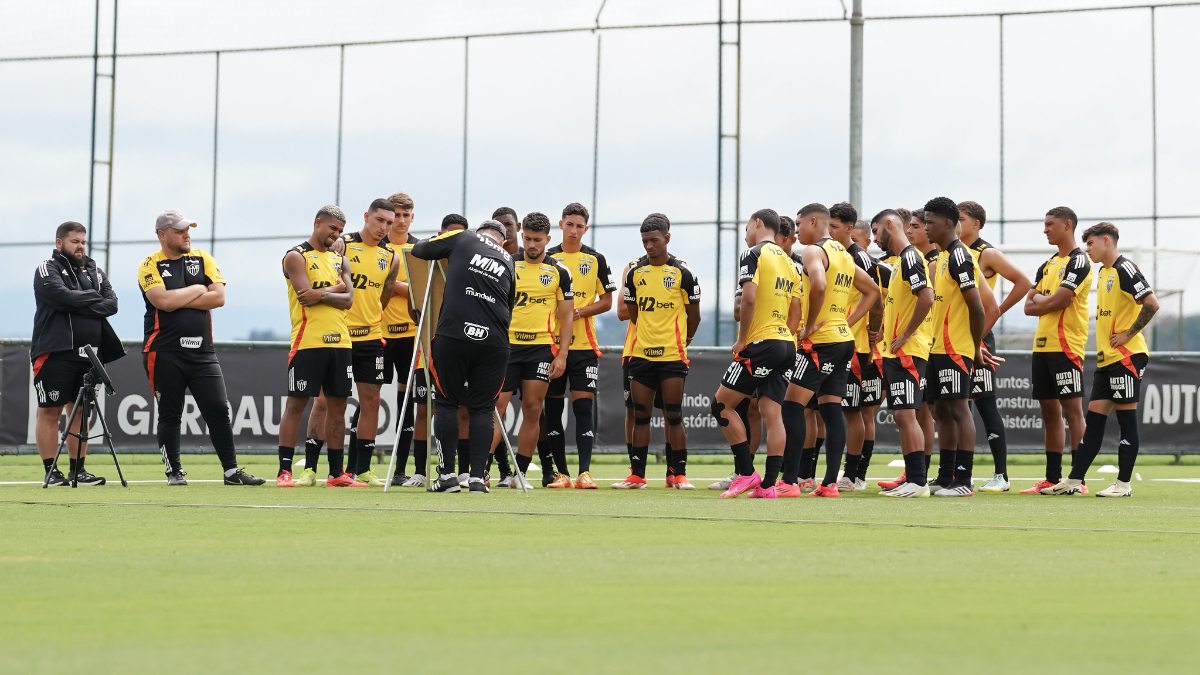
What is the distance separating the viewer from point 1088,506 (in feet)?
28.2

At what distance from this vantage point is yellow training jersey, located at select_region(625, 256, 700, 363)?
34.6 ft

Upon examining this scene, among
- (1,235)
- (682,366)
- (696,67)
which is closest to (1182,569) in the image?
(682,366)

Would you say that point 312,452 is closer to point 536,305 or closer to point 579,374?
point 536,305

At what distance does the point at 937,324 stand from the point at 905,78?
610 inches

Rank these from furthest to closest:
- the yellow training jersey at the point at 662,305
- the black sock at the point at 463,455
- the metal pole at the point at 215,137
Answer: the metal pole at the point at 215,137 → the yellow training jersey at the point at 662,305 → the black sock at the point at 463,455

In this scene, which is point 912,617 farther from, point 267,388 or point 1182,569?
point 267,388

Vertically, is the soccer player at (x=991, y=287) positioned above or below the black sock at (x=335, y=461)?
above

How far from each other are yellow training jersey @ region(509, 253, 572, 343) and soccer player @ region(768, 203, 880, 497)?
1.87 m

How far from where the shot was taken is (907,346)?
9.73 m

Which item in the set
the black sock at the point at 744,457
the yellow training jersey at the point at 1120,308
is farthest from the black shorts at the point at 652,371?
the yellow training jersey at the point at 1120,308

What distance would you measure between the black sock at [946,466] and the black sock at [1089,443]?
919mm

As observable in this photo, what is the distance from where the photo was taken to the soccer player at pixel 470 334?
9.04 m

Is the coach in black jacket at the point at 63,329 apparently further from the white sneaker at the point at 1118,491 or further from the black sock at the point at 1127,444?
the black sock at the point at 1127,444

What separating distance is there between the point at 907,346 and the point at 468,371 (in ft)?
9.96
